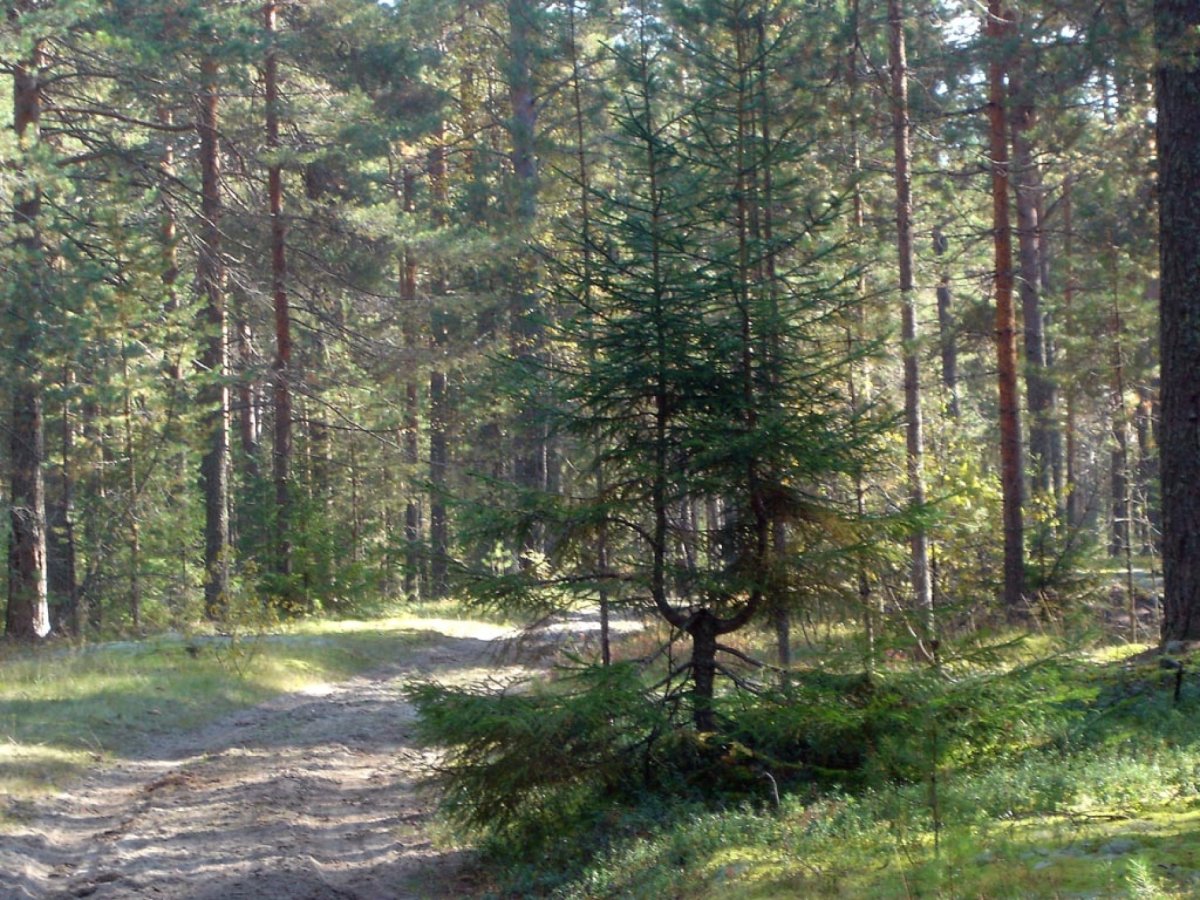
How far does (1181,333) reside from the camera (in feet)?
33.7

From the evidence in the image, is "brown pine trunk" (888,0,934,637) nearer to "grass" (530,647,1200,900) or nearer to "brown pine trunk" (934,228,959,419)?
"brown pine trunk" (934,228,959,419)

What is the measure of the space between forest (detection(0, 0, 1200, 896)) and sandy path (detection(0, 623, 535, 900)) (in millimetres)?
891

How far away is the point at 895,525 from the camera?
27.1 ft

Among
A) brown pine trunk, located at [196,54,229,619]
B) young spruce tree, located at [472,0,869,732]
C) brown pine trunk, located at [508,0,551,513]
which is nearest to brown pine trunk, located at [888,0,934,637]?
brown pine trunk, located at [508,0,551,513]

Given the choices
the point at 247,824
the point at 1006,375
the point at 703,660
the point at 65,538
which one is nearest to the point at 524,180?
the point at 1006,375

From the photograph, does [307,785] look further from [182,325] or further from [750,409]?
[182,325]

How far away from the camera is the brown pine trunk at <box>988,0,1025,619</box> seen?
16.7 m

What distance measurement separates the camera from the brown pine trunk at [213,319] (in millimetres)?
20656

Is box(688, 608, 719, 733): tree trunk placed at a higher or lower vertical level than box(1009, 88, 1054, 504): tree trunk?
lower

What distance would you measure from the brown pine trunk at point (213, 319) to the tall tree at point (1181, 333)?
1535 cm

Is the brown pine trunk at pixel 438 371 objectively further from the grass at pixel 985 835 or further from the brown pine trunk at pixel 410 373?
the grass at pixel 985 835

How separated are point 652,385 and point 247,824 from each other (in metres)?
4.77

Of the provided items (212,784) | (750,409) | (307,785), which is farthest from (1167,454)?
(212,784)

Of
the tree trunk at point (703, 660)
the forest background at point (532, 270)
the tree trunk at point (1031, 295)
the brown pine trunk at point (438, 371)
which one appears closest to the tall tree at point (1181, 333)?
the forest background at point (532, 270)
